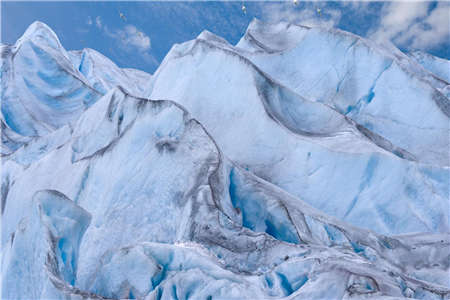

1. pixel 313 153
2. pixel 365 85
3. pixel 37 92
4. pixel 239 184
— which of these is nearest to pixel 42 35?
pixel 37 92

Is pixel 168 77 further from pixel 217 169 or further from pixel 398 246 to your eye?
pixel 398 246

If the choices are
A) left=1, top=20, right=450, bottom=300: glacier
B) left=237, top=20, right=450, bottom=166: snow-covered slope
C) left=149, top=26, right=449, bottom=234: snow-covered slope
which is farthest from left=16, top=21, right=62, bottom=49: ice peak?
left=149, top=26, right=449, bottom=234: snow-covered slope

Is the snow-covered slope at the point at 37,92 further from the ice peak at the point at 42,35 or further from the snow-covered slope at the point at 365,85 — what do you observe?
the snow-covered slope at the point at 365,85

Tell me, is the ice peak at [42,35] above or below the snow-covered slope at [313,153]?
above

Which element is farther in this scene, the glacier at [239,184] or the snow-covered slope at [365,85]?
the snow-covered slope at [365,85]

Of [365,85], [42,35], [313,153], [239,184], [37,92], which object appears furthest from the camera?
[42,35]

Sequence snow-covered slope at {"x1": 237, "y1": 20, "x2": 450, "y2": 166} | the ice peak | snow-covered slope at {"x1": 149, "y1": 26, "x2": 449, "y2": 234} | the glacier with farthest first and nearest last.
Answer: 1. the ice peak
2. snow-covered slope at {"x1": 237, "y1": 20, "x2": 450, "y2": 166}
3. snow-covered slope at {"x1": 149, "y1": 26, "x2": 449, "y2": 234}
4. the glacier

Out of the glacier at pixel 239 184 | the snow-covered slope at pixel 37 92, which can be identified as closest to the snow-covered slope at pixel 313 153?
the glacier at pixel 239 184

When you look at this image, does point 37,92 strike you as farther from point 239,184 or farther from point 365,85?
point 365,85

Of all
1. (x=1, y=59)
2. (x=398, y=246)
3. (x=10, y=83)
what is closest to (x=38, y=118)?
(x=10, y=83)

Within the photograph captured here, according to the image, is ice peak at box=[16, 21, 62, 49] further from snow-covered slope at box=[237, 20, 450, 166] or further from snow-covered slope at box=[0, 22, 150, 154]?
snow-covered slope at box=[237, 20, 450, 166]
